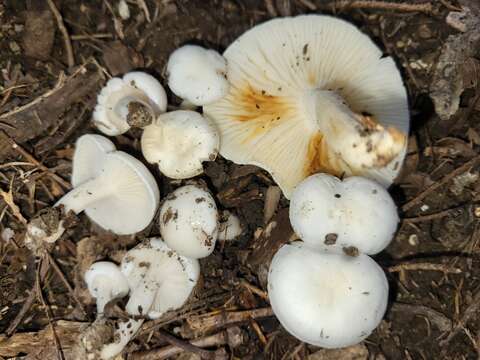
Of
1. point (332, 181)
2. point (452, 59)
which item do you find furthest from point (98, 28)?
point (452, 59)

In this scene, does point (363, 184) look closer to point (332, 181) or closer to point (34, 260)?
point (332, 181)

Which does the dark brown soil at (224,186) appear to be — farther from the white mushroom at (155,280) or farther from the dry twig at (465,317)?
the white mushroom at (155,280)

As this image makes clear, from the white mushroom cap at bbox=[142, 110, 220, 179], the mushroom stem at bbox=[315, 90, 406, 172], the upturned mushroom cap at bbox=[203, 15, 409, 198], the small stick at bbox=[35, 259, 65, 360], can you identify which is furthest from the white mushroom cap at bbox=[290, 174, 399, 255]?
the small stick at bbox=[35, 259, 65, 360]

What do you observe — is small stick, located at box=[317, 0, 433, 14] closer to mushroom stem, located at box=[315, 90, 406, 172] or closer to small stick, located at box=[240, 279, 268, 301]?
mushroom stem, located at box=[315, 90, 406, 172]

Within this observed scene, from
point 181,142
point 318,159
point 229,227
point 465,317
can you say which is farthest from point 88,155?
point 465,317

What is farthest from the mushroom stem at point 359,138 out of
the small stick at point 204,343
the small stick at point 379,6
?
the small stick at point 204,343

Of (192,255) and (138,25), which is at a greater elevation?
(138,25)

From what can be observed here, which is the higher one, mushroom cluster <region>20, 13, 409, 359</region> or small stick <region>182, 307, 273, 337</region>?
mushroom cluster <region>20, 13, 409, 359</region>
